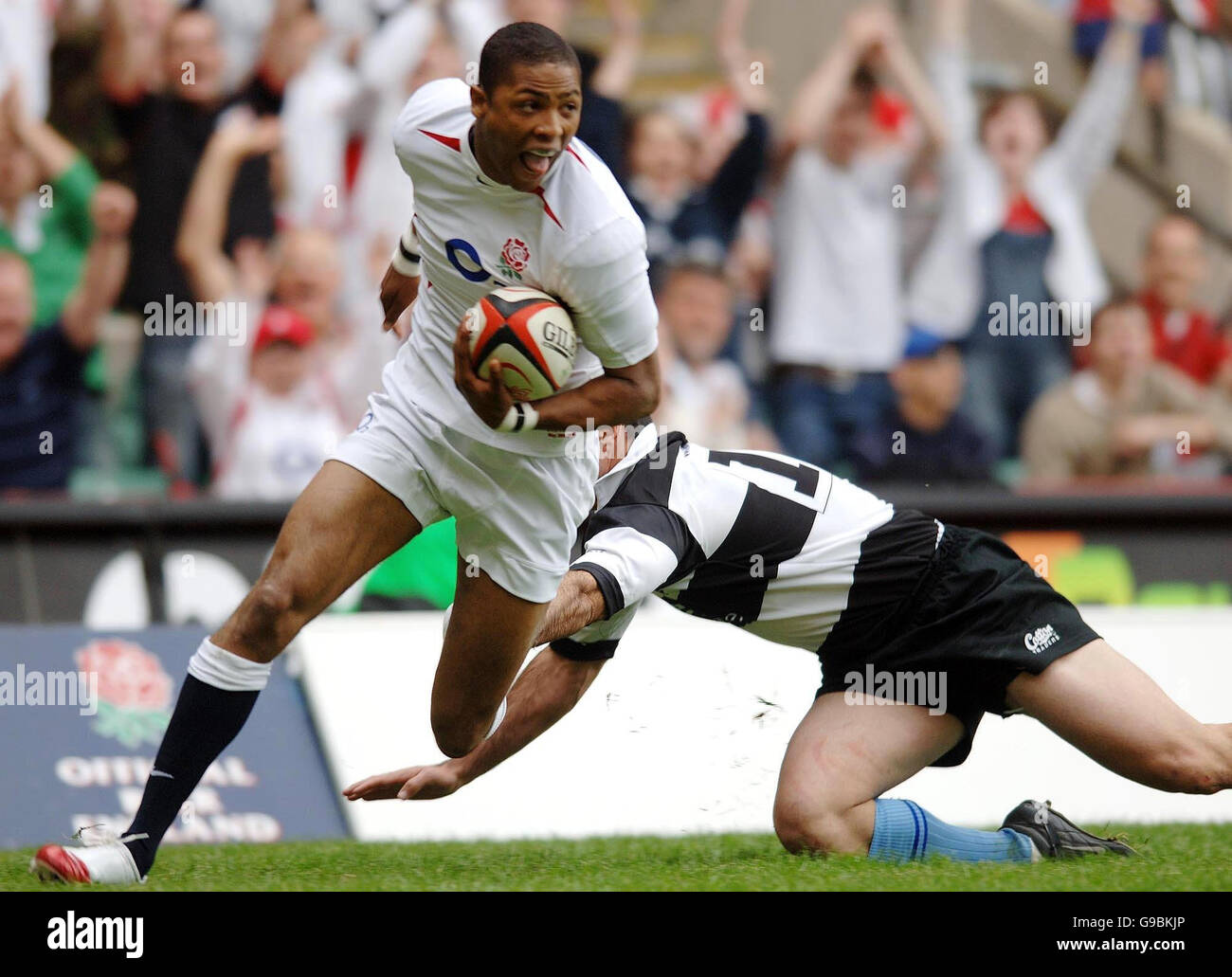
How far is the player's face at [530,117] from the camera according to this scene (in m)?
4.84

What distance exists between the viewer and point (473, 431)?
539cm

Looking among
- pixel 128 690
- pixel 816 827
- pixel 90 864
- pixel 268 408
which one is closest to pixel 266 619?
pixel 90 864

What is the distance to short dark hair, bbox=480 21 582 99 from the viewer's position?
4.83 meters

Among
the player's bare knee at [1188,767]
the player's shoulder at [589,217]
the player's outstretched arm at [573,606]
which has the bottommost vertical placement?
the player's bare knee at [1188,767]

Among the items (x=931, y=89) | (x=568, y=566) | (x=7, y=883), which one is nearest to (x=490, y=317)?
(x=568, y=566)

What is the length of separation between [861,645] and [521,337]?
195cm

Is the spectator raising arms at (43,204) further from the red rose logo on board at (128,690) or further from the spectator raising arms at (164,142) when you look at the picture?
the red rose logo on board at (128,690)

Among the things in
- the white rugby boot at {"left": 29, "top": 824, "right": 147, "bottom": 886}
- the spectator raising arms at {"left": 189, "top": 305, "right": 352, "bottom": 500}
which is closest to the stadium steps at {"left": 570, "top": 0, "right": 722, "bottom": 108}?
the spectator raising arms at {"left": 189, "top": 305, "right": 352, "bottom": 500}

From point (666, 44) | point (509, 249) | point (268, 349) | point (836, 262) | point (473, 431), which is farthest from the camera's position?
point (666, 44)

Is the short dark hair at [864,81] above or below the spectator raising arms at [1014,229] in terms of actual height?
above

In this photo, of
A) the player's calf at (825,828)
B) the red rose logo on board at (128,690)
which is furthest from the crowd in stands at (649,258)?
the player's calf at (825,828)

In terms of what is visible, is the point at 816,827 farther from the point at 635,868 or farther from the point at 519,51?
the point at 519,51

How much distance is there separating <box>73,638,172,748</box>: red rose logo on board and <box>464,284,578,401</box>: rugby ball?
323cm

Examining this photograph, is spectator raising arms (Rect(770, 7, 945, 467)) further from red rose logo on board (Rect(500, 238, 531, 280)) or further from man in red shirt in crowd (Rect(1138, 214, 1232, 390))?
red rose logo on board (Rect(500, 238, 531, 280))
